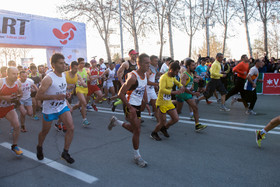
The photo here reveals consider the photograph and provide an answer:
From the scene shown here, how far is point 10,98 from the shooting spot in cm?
434

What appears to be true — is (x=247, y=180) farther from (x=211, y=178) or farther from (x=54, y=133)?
(x=54, y=133)

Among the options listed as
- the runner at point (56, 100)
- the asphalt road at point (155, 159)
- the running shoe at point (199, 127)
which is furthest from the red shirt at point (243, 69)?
the runner at point (56, 100)

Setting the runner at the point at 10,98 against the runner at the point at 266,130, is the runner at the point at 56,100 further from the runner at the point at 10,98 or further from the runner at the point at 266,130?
the runner at the point at 266,130

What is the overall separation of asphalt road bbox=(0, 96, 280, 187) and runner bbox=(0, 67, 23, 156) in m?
0.54

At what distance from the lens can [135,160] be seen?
387 cm

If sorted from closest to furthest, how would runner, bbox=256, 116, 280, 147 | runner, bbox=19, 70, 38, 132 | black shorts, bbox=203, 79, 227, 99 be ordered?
1. runner, bbox=256, 116, 280, 147
2. runner, bbox=19, 70, 38, 132
3. black shorts, bbox=203, 79, 227, 99

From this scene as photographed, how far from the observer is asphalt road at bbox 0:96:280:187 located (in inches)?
131

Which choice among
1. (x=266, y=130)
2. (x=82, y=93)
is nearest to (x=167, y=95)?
(x=266, y=130)

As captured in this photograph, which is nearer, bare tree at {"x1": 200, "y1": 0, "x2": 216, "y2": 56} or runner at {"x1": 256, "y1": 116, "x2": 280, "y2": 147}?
runner at {"x1": 256, "y1": 116, "x2": 280, "y2": 147}

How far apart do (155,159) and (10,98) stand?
2.90 m

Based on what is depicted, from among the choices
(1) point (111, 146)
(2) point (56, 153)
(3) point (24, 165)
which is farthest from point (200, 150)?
(3) point (24, 165)

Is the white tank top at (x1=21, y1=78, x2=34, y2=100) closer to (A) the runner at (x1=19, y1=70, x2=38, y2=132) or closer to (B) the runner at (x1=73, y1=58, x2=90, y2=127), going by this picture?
(A) the runner at (x1=19, y1=70, x2=38, y2=132)

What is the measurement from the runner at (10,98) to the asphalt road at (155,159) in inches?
21.3

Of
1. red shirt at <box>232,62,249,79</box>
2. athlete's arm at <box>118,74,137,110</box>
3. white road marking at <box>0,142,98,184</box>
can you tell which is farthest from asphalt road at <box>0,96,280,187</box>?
red shirt at <box>232,62,249,79</box>
